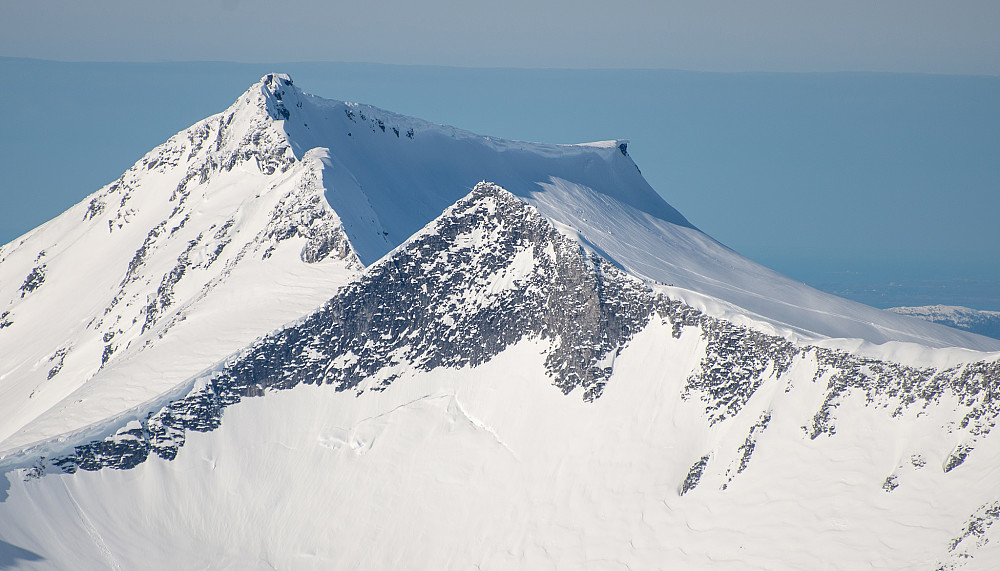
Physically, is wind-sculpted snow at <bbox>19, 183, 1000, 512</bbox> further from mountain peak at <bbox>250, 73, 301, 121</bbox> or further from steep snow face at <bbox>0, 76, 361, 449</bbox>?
mountain peak at <bbox>250, 73, 301, 121</bbox>

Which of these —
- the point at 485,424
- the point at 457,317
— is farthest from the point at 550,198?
the point at 485,424

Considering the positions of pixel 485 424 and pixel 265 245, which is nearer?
pixel 485 424

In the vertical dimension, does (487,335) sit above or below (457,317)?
below

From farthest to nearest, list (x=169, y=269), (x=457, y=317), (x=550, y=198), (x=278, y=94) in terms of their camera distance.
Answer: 1. (x=278, y=94)
2. (x=550, y=198)
3. (x=169, y=269)
4. (x=457, y=317)

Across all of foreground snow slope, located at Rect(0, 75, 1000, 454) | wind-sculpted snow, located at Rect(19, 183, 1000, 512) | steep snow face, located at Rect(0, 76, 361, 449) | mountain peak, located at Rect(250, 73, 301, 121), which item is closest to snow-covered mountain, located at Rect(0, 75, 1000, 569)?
wind-sculpted snow, located at Rect(19, 183, 1000, 512)

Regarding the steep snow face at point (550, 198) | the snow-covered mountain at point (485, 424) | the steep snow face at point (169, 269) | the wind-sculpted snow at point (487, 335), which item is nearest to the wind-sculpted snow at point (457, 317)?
the wind-sculpted snow at point (487, 335)

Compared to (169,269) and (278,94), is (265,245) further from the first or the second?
(278,94)
